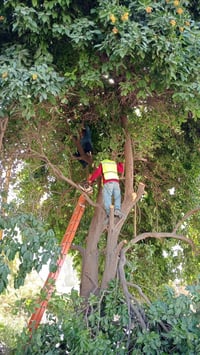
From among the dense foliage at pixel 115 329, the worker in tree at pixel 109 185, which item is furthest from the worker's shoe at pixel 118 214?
the dense foliage at pixel 115 329

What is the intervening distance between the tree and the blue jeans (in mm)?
106

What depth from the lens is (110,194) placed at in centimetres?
369

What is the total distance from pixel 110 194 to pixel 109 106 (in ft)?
→ 3.10

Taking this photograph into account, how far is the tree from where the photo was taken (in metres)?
2.66

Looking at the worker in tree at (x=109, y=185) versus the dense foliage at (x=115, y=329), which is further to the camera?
the worker in tree at (x=109, y=185)

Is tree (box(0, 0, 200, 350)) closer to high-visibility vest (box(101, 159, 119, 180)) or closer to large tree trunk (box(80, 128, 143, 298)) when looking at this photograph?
large tree trunk (box(80, 128, 143, 298))

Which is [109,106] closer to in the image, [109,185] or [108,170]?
[108,170]

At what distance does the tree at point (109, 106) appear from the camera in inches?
A: 105

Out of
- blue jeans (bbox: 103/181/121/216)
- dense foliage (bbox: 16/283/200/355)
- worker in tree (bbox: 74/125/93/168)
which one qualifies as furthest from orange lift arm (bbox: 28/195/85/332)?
worker in tree (bbox: 74/125/93/168)

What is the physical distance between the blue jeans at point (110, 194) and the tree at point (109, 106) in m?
0.11

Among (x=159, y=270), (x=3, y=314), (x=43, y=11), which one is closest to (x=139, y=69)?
(x=43, y=11)

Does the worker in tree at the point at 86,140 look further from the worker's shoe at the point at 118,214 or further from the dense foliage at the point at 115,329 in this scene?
→ the dense foliage at the point at 115,329

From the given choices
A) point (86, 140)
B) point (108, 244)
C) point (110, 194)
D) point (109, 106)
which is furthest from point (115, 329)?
point (109, 106)

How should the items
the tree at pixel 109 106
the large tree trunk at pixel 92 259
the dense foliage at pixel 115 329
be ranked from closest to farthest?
the tree at pixel 109 106 → the dense foliage at pixel 115 329 → the large tree trunk at pixel 92 259
